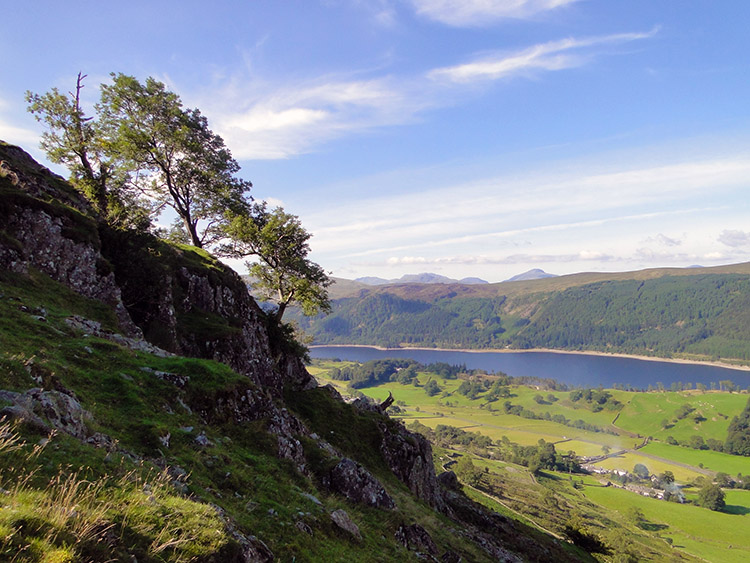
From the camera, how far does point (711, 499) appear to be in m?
139

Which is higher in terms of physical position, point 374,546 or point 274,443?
point 274,443

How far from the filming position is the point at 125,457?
32.8 feet

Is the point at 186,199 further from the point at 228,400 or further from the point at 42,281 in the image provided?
the point at 228,400

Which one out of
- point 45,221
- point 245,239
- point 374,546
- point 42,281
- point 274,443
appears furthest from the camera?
point 245,239

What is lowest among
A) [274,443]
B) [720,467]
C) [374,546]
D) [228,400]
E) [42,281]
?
[720,467]

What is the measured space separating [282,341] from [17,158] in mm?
24718

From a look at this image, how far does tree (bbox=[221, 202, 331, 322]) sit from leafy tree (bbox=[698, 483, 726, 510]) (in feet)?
596

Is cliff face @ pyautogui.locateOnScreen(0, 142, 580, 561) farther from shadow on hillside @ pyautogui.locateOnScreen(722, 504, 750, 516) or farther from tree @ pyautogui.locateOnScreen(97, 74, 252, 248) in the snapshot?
shadow on hillside @ pyautogui.locateOnScreen(722, 504, 750, 516)

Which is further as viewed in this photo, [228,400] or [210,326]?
[210,326]

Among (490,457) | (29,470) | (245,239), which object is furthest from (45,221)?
(490,457)

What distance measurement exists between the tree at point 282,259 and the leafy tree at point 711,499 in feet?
596

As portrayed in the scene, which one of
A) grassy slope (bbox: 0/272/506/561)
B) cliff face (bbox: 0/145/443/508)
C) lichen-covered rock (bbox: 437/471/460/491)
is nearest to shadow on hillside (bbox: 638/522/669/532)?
lichen-covered rock (bbox: 437/471/460/491)

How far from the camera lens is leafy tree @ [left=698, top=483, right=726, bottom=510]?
139 m

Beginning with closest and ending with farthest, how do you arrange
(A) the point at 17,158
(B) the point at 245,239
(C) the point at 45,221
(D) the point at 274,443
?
(D) the point at 274,443
(C) the point at 45,221
(A) the point at 17,158
(B) the point at 245,239
